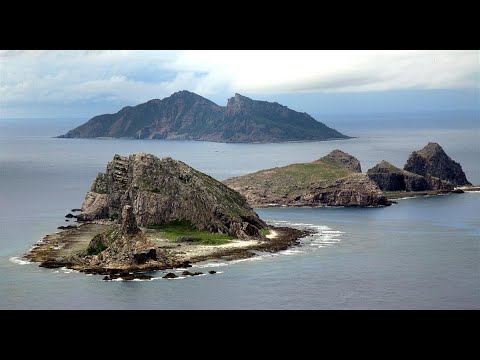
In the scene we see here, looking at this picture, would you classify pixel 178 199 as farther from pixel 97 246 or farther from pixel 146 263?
pixel 146 263

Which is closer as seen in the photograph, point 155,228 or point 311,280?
point 311,280

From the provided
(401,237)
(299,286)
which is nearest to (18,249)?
(299,286)

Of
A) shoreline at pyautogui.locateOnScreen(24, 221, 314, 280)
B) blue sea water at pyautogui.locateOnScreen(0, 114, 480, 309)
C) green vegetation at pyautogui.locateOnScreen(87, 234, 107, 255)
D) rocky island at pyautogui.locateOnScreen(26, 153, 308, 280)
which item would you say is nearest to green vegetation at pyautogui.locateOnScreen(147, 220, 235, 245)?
rocky island at pyautogui.locateOnScreen(26, 153, 308, 280)

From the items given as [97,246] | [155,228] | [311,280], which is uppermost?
[155,228]

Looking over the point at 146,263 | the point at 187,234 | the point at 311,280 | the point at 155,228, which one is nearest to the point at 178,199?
the point at 155,228

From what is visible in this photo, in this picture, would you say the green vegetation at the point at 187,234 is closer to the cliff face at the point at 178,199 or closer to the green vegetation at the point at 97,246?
the cliff face at the point at 178,199

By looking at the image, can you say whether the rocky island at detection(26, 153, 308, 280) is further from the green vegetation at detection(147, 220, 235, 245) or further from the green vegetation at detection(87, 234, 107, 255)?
the green vegetation at detection(87, 234, 107, 255)
